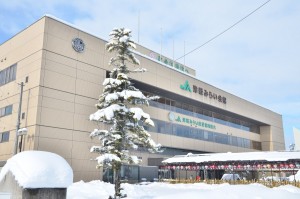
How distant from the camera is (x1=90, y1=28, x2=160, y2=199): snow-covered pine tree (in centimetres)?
2061

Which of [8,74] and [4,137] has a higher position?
[8,74]

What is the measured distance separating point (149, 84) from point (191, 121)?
13.9 m

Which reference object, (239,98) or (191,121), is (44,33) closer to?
(191,121)

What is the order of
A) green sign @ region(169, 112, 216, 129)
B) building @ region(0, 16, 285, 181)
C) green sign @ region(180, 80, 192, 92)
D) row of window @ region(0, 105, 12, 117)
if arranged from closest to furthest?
building @ region(0, 16, 285, 181)
row of window @ region(0, 105, 12, 117)
green sign @ region(169, 112, 216, 129)
green sign @ region(180, 80, 192, 92)

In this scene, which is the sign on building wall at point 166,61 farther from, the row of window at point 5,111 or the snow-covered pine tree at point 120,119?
the snow-covered pine tree at point 120,119

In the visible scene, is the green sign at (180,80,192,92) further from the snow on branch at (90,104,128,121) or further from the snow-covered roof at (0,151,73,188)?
the snow-covered roof at (0,151,73,188)

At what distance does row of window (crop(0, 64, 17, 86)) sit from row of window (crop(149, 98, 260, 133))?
19389mm

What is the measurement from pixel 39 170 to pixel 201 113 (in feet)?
168

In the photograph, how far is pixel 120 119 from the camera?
72.2ft

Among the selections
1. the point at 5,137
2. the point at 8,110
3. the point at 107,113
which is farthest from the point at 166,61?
the point at 107,113

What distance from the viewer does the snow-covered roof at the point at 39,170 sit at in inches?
423

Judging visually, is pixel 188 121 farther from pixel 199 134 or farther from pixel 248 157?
pixel 248 157

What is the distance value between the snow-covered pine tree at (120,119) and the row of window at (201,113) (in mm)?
26482

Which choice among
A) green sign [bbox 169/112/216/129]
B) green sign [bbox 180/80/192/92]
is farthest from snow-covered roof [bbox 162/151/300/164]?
green sign [bbox 180/80/192/92]
